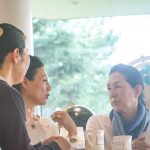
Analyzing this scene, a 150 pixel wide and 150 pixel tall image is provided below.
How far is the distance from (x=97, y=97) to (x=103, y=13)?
1.87 m

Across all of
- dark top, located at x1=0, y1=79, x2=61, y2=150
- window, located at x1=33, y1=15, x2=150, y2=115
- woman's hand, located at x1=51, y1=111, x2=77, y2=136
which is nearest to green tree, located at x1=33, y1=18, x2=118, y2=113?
window, located at x1=33, y1=15, x2=150, y2=115

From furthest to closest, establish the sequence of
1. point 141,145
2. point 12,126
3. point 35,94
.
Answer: point 35,94 < point 141,145 < point 12,126

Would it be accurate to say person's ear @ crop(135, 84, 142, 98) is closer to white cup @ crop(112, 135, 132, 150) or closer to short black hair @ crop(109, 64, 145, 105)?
short black hair @ crop(109, 64, 145, 105)

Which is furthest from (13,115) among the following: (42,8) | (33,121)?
(42,8)

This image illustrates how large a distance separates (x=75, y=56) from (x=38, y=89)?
4.77 m

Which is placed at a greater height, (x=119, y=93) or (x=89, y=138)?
(x=119, y=93)

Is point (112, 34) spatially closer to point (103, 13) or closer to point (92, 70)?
point (92, 70)

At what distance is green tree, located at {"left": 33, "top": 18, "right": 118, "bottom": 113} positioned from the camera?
6.69 meters

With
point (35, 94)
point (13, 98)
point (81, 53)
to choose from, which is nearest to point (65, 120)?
point (35, 94)

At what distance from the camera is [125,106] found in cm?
235

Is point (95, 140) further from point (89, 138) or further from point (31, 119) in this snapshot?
point (31, 119)

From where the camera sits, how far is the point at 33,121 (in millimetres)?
2318

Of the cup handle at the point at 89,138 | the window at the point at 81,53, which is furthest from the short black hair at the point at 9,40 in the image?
the window at the point at 81,53

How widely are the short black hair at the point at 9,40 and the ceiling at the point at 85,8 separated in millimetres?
2971
